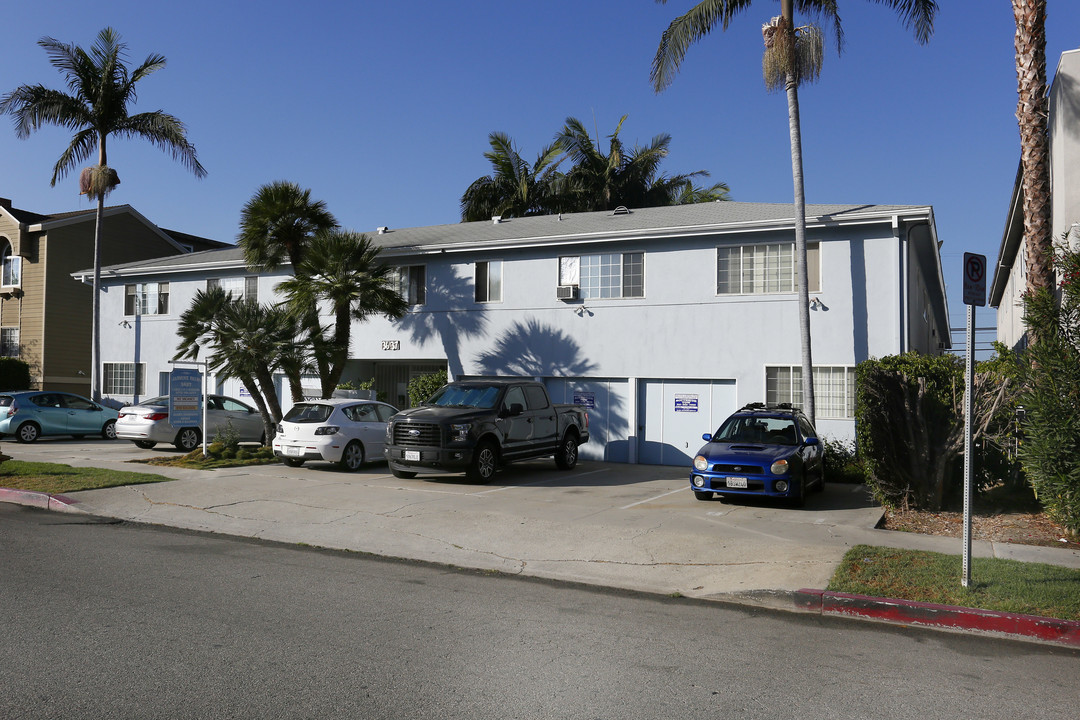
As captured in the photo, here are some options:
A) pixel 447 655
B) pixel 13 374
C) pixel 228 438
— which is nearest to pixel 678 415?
pixel 228 438

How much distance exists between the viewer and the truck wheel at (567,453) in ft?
58.0

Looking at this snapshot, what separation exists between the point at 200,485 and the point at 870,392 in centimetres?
1109

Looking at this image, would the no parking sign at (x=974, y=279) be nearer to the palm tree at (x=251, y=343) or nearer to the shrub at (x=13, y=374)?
the palm tree at (x=251, y=343)

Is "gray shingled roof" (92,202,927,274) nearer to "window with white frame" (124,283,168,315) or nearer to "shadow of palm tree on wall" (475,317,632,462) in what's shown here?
"window with white frame" (124,283,168,315)

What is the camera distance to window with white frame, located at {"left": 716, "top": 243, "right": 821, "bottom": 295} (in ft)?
59.5

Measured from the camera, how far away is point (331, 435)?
16.6 metres

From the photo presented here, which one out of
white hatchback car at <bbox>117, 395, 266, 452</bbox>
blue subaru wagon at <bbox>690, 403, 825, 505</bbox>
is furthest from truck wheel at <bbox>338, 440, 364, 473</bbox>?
blue subaru wagon at <bbox>690, 403, 825, 505</bbox>

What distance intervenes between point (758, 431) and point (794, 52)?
9244 millimetres

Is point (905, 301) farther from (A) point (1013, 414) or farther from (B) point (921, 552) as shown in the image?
(B) point (921, 552)

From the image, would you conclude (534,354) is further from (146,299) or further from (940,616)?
(146,299)

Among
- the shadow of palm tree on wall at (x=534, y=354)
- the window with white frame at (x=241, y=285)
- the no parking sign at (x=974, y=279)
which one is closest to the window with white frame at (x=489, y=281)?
the shadow of palm tree on wall at (x=534, y=354)

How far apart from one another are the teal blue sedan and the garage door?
14.6 m

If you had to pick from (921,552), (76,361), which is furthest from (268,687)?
(76,361)

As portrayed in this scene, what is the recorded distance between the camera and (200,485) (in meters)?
14.4
